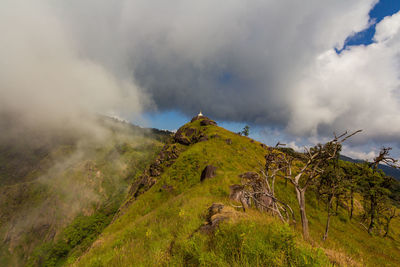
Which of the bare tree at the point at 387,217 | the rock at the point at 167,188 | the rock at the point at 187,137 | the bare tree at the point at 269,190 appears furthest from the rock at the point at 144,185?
the bare tree at the point at 387,217

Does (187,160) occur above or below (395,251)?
above

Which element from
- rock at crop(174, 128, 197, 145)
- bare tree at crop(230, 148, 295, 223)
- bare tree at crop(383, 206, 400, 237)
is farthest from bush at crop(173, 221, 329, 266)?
rock at crop(174, 128, 197, 145)

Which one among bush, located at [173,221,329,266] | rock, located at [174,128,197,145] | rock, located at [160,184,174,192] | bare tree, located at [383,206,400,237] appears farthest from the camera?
rock, located at [174,128,197,145]

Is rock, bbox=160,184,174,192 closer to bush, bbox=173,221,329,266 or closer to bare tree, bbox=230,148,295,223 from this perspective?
bare tree, bbox=230,148,295,223

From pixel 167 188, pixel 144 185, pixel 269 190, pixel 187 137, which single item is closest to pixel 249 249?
pixel 269 190

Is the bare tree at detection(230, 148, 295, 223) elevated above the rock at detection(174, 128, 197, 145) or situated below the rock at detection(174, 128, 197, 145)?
below

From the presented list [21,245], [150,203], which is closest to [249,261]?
[150,203]

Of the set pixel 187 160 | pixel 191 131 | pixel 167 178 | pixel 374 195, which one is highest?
pixel 191 131

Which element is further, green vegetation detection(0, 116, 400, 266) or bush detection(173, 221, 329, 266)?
green vegetation detection(0, 116, 400, 266)

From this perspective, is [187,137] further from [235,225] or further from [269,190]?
[235,225]

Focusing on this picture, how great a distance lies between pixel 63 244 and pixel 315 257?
214 meters

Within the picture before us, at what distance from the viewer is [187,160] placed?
36.8 meters

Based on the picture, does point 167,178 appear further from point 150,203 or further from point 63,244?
point 63,244

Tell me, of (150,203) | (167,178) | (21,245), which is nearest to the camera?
(150,203)
